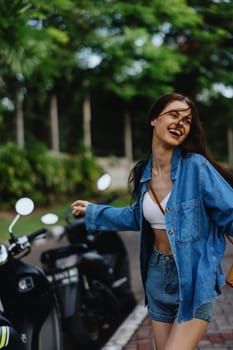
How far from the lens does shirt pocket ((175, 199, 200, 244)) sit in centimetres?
269

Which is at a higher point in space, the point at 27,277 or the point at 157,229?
the point at 157,229

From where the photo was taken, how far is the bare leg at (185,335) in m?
2.62

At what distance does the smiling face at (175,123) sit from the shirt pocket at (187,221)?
29 centimetres

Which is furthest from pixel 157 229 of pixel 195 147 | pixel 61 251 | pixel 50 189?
pixel 50 189

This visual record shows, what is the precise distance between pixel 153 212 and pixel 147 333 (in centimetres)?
272

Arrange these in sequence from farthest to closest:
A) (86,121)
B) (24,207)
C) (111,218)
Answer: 1. (86,121)
2. (24,207)
3. (111,218)

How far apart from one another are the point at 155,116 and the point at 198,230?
0.57 meters

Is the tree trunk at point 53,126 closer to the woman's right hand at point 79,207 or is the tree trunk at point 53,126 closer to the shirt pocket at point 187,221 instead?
the woman's right hand at point 79,207

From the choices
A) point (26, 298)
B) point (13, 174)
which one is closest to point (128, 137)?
point (13, 174)

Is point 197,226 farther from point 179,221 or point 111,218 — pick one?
point 111,218

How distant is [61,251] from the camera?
16.5 ft

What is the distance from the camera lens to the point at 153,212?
284 cm

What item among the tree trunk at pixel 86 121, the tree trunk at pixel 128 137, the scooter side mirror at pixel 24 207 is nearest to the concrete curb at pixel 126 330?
the scooter side mirror at pixel 24 207

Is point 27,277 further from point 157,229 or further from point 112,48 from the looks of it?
point 112,48
